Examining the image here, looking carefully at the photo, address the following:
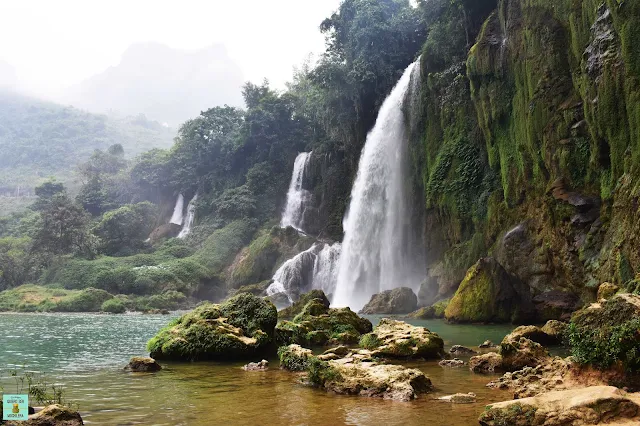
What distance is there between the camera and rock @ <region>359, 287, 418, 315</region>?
28297mm

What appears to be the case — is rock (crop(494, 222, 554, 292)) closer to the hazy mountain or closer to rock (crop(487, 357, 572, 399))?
rock (crop(487, 357, 572, 399))

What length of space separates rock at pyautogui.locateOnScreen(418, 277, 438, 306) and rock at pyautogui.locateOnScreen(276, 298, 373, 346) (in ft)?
40.6

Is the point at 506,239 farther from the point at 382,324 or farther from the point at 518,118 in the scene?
the point at 382,324

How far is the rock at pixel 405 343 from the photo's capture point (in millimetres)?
12797

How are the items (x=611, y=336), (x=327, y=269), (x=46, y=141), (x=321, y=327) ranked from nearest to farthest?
1. (x=611, y=336)
2. (x=321, y=327)
3. (x=327, y=269)
4. (x=46, y=141)

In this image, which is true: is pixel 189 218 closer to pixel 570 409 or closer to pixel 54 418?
pixel 54 418

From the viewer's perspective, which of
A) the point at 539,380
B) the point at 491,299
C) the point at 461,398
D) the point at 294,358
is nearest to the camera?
the point at 461,398

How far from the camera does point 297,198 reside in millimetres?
51719

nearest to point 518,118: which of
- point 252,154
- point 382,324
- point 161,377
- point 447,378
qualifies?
point 382,324

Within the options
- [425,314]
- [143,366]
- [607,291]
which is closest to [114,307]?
[425,314]

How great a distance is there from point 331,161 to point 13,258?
32.3 metres

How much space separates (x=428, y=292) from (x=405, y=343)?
58.2 feet

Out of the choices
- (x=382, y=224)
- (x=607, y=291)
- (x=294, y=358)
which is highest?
(x=382, y=224)

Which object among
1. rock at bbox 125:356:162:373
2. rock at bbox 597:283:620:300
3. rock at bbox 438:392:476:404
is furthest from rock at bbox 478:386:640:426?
rock at bbox 597:283:620:300
